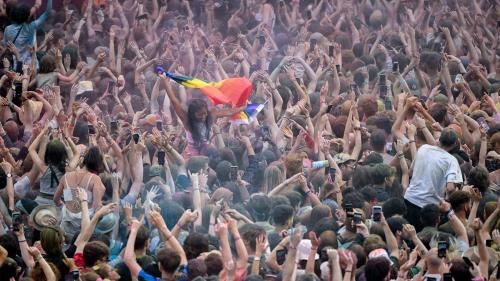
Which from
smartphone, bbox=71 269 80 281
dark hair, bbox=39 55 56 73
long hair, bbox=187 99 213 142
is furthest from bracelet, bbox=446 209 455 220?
dark hair, bbox=39 55 56 73

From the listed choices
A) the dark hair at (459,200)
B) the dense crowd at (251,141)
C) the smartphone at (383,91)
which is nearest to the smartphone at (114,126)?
the dense crowd at (251,141)

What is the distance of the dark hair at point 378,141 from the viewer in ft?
46.8

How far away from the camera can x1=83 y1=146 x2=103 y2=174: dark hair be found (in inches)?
491

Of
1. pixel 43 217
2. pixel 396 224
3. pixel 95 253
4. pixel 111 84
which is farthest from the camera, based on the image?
pixel 111 84

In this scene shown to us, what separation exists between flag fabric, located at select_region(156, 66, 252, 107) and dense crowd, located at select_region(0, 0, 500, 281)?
0.04 meters

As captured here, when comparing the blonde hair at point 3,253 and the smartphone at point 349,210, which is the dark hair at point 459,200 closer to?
the smartphone at point 349,210

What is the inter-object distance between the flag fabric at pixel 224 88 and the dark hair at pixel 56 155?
3.00 meters

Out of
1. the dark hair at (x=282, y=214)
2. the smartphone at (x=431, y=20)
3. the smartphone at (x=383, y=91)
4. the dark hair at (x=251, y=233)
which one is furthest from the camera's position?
the smartphone at (x=431, y=20)

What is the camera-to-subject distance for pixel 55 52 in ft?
57.9

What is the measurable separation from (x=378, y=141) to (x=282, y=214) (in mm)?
2485

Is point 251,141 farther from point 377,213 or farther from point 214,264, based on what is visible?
point 214,264

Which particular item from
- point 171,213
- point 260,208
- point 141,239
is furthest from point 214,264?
point 260,208

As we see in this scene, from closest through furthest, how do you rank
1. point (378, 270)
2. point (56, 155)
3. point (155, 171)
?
1. point (378, 270)
2. point (56, 155)
3. point (155, 171)

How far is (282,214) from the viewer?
12.1m
